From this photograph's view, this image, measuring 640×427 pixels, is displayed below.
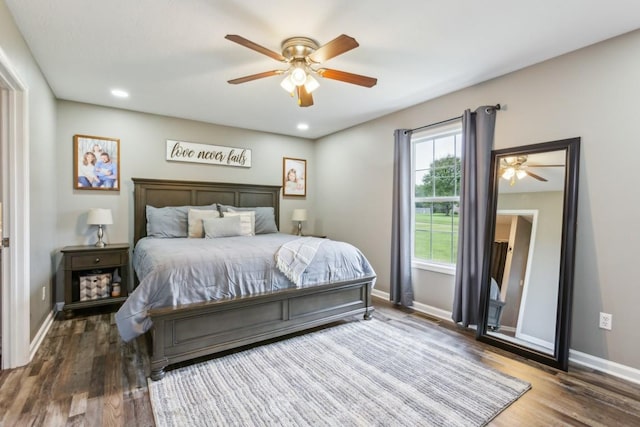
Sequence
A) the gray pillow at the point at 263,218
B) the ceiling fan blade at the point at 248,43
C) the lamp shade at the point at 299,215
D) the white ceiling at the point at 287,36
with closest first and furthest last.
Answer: the ceiling fan blade at the point at 248,43 < the white ceiling at the point at 287,36 < the gray pillow at the point at 263,218 < the lamp shade at the point at 299,215

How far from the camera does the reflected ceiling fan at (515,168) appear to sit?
2.83 metres

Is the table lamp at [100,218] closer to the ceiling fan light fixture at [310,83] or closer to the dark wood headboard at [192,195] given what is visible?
the dark wood headboard at [192,195]

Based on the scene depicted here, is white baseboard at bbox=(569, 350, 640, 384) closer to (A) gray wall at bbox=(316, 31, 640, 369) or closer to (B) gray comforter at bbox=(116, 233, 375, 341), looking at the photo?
(A) gray wall at bbox=(316, 31, 640, 369)

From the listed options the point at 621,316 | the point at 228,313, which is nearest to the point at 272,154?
the point at 228,313

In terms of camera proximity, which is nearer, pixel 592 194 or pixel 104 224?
pixel 592 194

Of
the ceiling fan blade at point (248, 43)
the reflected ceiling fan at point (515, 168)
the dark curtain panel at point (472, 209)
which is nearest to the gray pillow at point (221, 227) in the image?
the ceiling fan blade at point (248, 43)

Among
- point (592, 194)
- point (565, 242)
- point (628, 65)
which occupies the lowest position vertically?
point (565, 242)

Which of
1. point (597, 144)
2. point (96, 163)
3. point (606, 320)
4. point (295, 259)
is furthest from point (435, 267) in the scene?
point (96, 163)

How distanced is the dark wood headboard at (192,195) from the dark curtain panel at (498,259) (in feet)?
11.1

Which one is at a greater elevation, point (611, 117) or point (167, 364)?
point (611, 117)

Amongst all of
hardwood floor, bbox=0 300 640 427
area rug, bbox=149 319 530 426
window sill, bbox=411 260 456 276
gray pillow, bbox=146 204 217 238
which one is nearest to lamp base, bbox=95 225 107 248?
gray pillow, bbox=146 204 217 238

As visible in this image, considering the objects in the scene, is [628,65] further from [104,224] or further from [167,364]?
[104,224]

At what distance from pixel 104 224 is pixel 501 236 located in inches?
175

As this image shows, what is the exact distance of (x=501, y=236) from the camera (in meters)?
2.97
